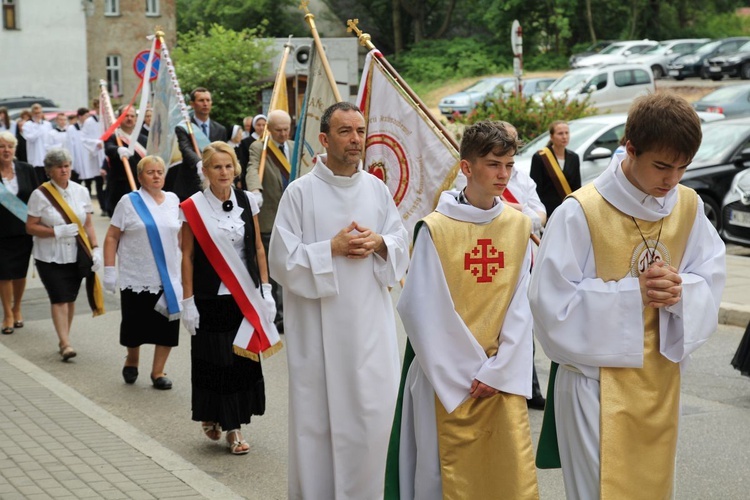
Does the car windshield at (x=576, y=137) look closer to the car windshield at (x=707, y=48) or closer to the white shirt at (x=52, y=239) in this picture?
the white shirt at (x=52, y=239)

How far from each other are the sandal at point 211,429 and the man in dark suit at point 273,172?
139 inches

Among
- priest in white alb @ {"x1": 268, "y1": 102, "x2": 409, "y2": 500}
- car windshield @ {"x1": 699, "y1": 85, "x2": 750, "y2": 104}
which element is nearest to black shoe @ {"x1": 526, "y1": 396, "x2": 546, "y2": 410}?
priest in white alb @ {"x1": 268, "y1": 102, "x2": 409, "y2": 500}

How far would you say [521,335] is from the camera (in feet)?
16.0

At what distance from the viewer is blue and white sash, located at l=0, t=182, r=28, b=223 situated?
11.3 m

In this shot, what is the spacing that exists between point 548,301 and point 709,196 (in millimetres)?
13161

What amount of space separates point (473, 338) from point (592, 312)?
734 mm

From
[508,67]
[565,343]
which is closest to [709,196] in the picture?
[565,343]

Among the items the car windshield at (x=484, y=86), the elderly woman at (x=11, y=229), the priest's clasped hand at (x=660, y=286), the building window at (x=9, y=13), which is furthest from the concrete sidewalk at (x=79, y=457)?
the building window at (x=9, y=13)

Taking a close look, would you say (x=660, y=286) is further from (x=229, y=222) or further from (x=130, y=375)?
(x=130, y=375)

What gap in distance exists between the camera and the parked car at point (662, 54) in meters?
48.1

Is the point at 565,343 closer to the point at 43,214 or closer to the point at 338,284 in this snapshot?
the point at 338,284

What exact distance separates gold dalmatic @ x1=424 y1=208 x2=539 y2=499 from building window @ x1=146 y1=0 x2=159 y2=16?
179 ft

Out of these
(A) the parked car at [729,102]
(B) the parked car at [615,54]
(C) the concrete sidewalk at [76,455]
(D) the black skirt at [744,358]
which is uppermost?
(B) the parked car at [615,54]

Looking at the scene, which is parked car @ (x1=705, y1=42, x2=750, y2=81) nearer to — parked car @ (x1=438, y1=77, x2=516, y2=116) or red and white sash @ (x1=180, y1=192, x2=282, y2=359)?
parked car @ (x1=438, y1=77, x2=516, y2=116)
